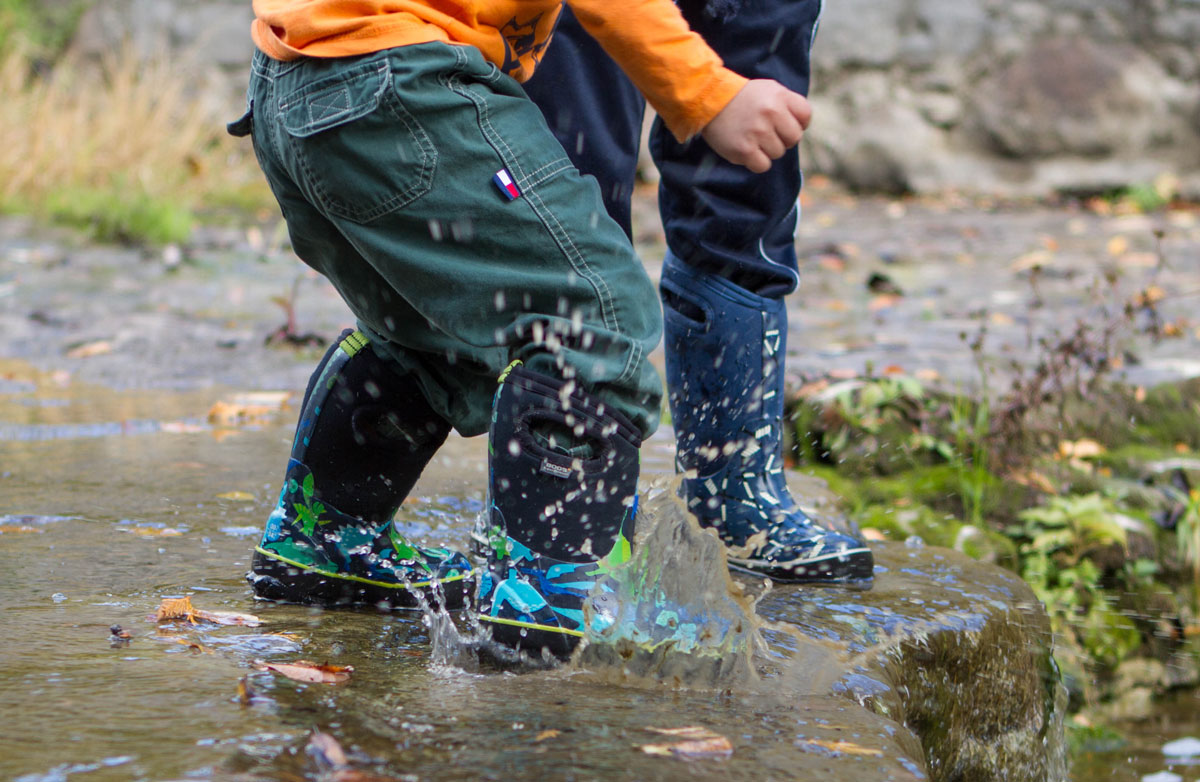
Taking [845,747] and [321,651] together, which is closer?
[845,747]

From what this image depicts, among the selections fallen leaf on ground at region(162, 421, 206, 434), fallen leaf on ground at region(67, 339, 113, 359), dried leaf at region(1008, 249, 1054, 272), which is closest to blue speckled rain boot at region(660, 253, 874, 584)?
fallen leaf on ground at region(162, 421, 206, 434)

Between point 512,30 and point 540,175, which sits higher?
point 512,30

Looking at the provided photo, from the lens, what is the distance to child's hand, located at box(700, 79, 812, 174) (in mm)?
1522

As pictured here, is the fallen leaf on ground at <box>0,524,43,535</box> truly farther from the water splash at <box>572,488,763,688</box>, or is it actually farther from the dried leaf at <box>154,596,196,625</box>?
the water splash at <box>572,488,763,688</box>

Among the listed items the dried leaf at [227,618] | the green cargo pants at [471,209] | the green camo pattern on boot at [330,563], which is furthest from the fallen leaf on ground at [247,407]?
the green cargo pants at [471,209]

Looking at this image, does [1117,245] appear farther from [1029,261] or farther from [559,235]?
[559,235]

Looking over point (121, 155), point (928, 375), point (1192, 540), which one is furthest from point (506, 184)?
point (121, 155)

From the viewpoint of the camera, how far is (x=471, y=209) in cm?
148

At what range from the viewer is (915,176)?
29.9ft

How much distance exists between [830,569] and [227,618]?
943 millimetres

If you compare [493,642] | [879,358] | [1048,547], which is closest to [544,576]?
[493,642]

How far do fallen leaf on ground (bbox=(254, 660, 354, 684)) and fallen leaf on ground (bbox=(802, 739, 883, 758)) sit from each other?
527 mm

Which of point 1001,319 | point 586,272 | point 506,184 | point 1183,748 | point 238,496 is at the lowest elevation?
point 1183,748

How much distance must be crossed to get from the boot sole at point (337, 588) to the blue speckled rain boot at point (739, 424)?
0.49m
